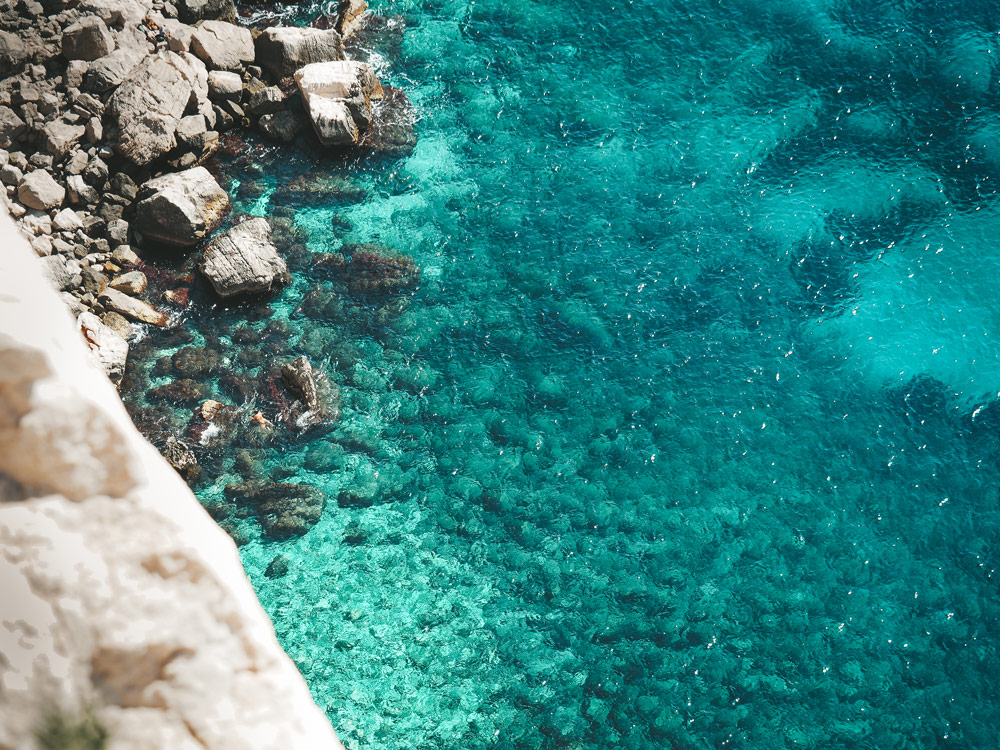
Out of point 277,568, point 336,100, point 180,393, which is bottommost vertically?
point 277,568

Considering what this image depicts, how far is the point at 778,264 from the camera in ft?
41.0

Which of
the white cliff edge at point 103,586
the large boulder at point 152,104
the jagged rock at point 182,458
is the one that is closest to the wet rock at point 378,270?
the large boulder at point 152,104

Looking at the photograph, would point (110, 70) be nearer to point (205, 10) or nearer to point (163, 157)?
point (163, 157)

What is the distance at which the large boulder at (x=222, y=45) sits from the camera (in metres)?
12.9

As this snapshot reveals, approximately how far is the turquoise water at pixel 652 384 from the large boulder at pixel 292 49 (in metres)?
0.97

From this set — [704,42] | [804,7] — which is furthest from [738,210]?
[804,7]

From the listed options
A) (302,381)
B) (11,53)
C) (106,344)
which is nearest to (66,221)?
(106,344)

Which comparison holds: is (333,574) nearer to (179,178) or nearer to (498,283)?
(498,283)

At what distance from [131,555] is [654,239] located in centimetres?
1168

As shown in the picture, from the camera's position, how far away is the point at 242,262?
11.2m

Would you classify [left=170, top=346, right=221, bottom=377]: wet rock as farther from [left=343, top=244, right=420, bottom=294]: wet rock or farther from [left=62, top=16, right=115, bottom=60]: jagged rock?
[left=62, top=16, right=115, bottom=60]: jagged rock

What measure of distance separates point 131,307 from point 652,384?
7.26 meters

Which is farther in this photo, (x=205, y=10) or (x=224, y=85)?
(x=205, y=10)

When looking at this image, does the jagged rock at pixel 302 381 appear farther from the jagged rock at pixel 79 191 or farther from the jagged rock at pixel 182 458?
the jagged rock at pixel 79 191
